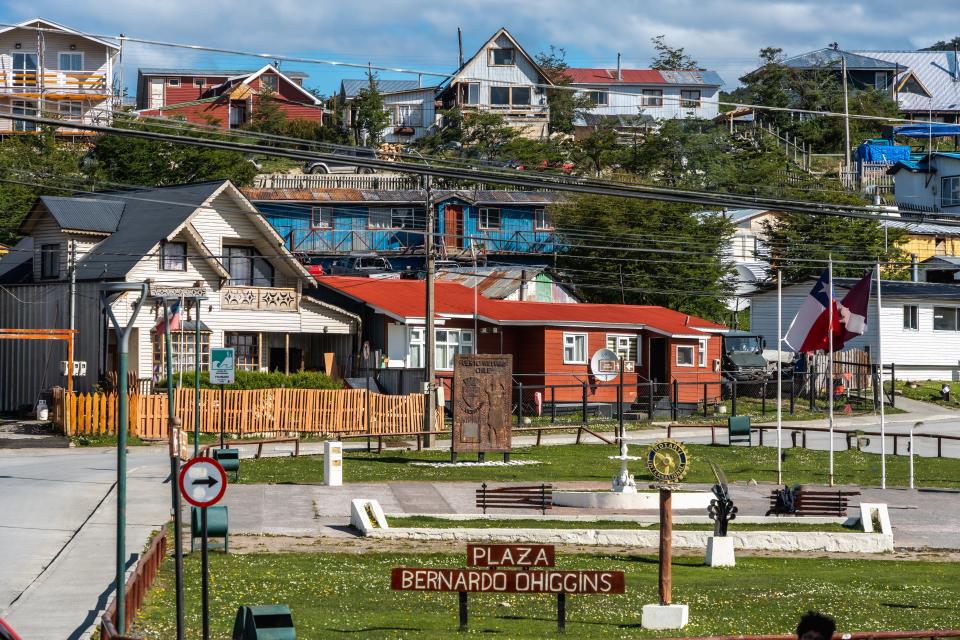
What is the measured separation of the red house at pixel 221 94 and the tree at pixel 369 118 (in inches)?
276

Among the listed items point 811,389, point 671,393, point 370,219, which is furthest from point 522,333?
point 370,219

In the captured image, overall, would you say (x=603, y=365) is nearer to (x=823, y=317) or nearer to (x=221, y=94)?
(x=823, y=317)

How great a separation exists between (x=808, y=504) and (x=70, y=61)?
68.6 m

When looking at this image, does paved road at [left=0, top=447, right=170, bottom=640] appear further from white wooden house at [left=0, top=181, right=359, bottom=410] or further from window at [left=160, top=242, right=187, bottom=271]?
window at [left=160, top=242, right=187, bottom=271]

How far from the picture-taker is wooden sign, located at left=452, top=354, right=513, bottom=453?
36.3 m

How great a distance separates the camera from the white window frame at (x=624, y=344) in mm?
57438

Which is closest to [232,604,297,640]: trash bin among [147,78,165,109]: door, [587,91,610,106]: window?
[147,78,165,109]: door

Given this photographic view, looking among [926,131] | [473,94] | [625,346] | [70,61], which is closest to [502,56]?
[473,94]

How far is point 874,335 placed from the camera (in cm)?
6378

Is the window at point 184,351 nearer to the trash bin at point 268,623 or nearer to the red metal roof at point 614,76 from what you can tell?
the trash bin at point 268,623

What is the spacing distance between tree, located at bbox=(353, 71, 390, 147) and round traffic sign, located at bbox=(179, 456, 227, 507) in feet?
252

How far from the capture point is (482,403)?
36.6m

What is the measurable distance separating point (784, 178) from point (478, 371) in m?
51.3

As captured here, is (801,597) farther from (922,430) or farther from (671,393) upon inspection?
(671,393)
